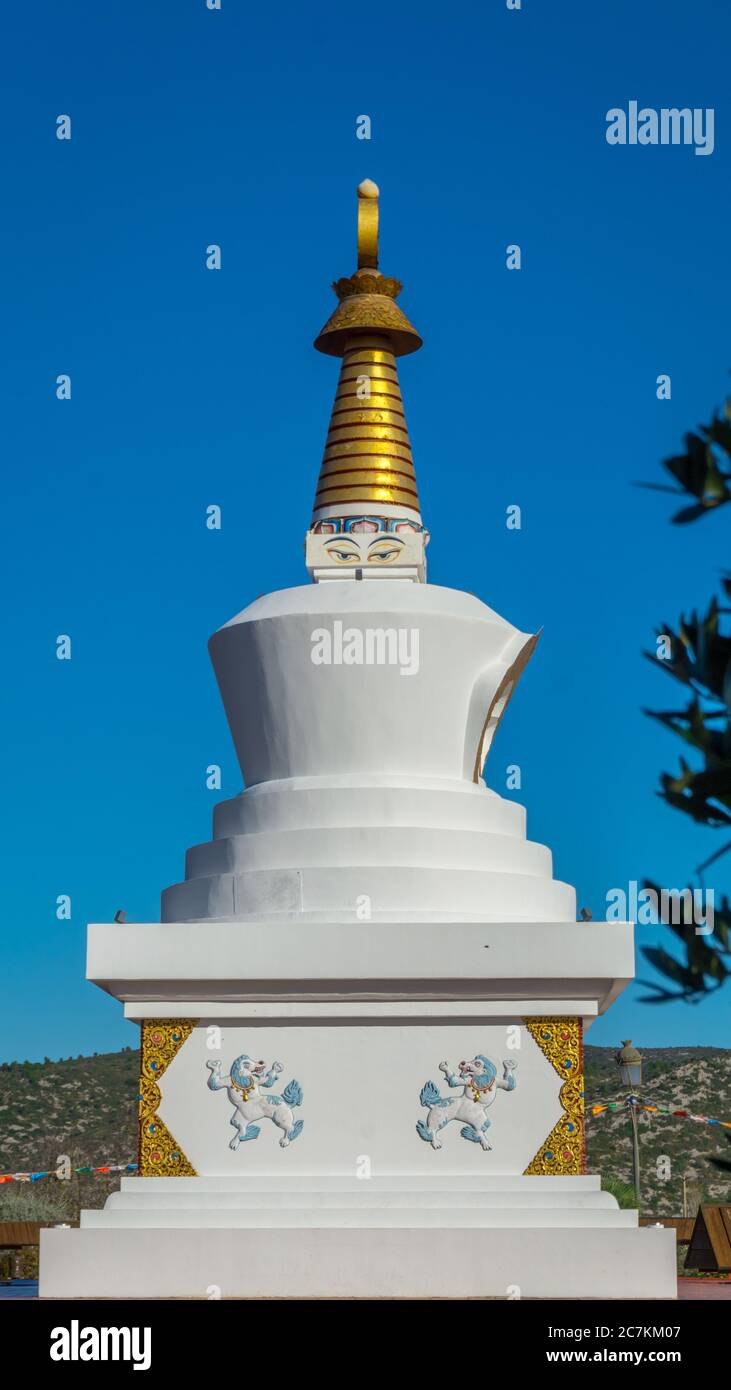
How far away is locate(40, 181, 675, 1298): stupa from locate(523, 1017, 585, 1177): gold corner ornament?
0.05 ft

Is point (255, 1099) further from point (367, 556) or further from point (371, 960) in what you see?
point (367, 556)

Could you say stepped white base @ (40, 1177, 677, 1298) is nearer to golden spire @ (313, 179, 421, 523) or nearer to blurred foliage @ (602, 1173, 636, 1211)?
golden spire @ (313, 179, 421, 523)

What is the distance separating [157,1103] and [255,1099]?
70 centimetres

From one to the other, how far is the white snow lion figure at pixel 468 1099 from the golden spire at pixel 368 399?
4.93 meters

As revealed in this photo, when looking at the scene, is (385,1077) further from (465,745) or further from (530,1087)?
(465,745)

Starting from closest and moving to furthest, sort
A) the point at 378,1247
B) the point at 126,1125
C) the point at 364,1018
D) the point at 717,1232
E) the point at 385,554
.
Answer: the point at 378,1247
the point at 364,1018
the point at 385,554
the point at 717,1232
the point at 126,1125

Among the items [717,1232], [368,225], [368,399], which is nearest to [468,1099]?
[717,1232]

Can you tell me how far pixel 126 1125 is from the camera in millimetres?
33031

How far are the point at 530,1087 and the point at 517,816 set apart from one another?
249 centimetres

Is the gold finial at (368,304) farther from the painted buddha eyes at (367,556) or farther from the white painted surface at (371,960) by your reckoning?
the white painted surface at (371,960)

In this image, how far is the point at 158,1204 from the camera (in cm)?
1270

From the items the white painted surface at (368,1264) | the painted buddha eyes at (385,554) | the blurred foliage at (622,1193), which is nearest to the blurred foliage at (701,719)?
the white painted surface at (368,1264)

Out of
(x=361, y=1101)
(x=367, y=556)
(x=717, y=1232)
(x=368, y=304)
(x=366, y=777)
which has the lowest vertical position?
(x=717, y=1232)
